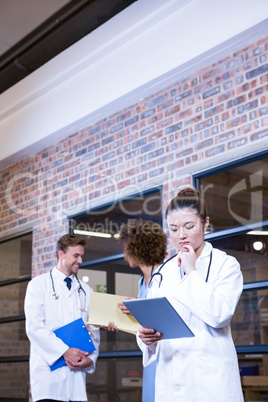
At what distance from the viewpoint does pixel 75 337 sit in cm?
424

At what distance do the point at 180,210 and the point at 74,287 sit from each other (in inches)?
89.3

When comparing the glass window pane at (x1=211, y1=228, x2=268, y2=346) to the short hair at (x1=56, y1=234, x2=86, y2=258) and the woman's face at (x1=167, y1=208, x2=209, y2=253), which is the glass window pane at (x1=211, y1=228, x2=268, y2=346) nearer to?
the short hair at (x1=56, y1=234, x2=86, y2=258)

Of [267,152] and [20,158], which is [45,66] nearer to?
[20,158]

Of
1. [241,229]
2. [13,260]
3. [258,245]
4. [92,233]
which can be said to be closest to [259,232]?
[241,229]

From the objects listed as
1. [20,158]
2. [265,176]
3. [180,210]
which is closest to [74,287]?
[265,176]

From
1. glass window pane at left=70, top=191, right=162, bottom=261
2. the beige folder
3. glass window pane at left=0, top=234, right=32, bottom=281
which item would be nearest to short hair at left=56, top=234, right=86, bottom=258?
the beige folder

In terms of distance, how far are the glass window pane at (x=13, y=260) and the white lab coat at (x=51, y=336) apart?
3.25 meters

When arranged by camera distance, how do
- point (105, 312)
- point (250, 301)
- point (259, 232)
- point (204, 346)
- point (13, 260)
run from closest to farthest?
point (204, 346)
point (105, 312)
point (259, 232)
point (250, 301)
point (13, 260)

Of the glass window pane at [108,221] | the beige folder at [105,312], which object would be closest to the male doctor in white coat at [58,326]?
the beige folder at [105,312]

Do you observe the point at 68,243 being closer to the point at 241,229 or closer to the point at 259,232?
the point at 241,229

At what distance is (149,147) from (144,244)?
179cm

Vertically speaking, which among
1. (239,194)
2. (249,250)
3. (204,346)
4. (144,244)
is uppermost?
(239,194)

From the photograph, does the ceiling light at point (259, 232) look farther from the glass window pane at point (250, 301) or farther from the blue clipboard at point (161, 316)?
the blue clipboard at point (161, 316)

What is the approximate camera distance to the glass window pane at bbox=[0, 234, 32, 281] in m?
7.70
